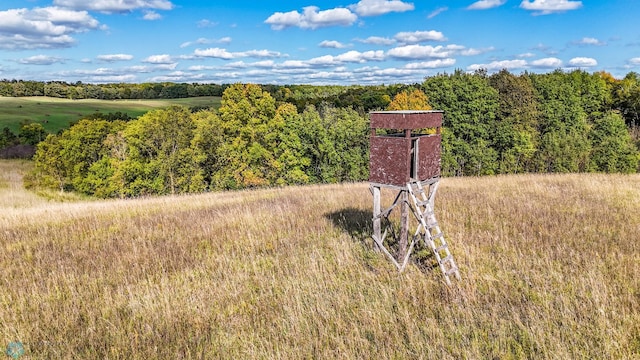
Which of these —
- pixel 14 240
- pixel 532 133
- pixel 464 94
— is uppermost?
pixel 464 94

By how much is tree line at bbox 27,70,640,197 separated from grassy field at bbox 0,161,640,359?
24.3 metres

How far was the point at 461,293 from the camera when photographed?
6414 millimetres

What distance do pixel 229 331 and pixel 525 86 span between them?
169ft

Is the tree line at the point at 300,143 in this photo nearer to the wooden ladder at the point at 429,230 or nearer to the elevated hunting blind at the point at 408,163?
the elevated hunting blind at the point at 408,163

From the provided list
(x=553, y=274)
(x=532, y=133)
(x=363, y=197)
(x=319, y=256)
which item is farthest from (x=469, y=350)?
(x=532, y=133)

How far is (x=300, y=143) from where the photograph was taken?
3862cm

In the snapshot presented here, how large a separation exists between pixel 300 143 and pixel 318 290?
106ft

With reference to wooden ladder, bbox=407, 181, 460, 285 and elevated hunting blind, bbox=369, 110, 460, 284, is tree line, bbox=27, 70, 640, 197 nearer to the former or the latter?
elevated hunting blind, bbox=369, 110, 460, 284

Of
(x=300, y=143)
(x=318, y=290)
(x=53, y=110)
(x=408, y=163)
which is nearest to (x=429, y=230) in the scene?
(x=408, y=163)

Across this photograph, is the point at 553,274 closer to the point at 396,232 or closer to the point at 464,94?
the point at 396,232

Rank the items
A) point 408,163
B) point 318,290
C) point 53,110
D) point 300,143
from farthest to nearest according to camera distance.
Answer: point 53,110 < point 300,143 < point 408,163 < point 318,290

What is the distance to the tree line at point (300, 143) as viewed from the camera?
3562 centimetres

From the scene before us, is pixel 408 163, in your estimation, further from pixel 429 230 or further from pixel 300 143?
pixel 300 143

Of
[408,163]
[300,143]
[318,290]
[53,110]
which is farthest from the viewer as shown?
[53,110]
